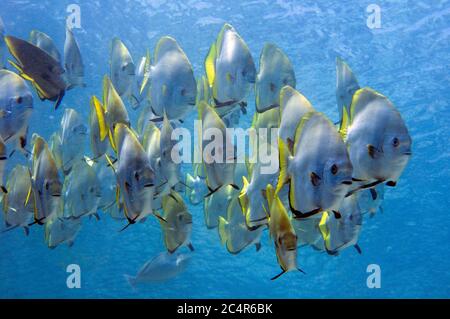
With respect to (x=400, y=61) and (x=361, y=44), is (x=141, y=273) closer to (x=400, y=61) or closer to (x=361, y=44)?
(x=361, y=44)

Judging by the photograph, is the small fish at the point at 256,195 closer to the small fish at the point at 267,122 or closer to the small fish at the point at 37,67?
the small fish at the point at 267,122

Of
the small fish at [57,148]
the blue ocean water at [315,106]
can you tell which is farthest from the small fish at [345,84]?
the blue ocean water at [315,106]

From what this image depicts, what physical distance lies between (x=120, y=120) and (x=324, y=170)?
61.6 inches

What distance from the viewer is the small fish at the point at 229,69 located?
3.83 metres

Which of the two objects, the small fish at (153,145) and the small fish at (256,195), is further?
the small fish at (153,145)

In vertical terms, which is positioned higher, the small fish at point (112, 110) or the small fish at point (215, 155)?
the small fish at point (112, 110)

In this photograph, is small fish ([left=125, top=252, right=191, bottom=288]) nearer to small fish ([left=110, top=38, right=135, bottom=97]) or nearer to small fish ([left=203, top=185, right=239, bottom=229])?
small fish ([left=203, top=185, right=239, bottom=229])

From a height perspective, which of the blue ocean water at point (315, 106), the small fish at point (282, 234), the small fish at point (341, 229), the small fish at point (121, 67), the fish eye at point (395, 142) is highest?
the blue ocean water at point (315, 106)

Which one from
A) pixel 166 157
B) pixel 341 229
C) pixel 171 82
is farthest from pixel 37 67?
pixel 341 229

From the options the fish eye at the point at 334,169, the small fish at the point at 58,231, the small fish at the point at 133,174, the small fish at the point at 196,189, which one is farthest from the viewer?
the small fish at the point at 196,189

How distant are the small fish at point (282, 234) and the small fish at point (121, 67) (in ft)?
9.38

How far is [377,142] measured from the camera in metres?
2.82

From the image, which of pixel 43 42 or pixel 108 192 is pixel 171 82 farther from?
pixel 108 192

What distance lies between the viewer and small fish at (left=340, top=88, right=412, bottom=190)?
2.79m
